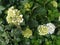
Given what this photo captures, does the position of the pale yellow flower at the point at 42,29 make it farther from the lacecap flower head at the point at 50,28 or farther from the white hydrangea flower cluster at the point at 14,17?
the white hydrangea flower cluster at the point at 14,17

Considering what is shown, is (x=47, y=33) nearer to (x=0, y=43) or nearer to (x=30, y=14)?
(x=30, y=14)

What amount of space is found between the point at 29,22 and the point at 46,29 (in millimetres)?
190

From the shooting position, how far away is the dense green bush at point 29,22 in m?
2.34

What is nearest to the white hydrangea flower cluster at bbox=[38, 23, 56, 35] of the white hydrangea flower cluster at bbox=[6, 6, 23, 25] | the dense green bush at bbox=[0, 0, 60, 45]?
the dense green bush at bbox=[0, 0, 60, 45]

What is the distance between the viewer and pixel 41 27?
93.1 inches

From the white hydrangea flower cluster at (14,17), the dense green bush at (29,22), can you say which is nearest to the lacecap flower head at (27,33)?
the dense green bush at (29,22)

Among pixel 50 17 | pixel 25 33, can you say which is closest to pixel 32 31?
pixel 25 33

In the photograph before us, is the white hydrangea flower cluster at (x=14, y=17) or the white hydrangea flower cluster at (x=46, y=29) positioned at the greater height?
the white hydrangea flower cluster at (x=14, y=17)

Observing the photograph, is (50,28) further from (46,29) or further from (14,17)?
(14,17)

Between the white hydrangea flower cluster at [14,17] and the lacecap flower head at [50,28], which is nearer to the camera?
the white hydrangea flower cluster at [14,17]

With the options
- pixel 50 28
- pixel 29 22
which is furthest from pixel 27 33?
pixel 50 28

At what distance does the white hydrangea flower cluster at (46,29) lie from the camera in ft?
7.67

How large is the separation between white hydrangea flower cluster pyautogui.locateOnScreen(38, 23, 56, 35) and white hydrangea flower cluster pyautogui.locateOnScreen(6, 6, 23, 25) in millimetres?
224

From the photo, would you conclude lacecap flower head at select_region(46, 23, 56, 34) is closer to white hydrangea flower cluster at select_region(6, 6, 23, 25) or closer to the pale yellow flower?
the pale yellow flower
